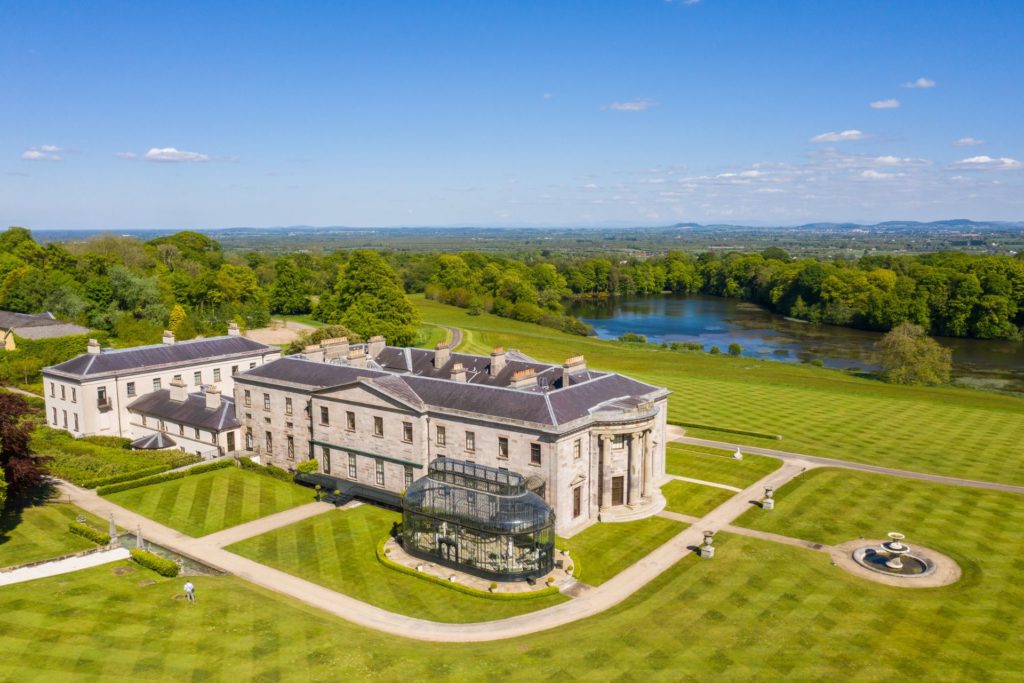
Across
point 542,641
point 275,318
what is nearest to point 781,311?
point 275,318

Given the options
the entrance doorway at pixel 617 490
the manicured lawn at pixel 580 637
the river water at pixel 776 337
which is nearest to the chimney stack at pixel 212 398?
the manicured lawn at pixel 580 637

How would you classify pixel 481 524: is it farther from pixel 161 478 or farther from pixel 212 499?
pixel 161 478

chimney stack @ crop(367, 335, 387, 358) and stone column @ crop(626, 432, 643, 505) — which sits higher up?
chimney stack @ crop(367, 335, 387, 358)

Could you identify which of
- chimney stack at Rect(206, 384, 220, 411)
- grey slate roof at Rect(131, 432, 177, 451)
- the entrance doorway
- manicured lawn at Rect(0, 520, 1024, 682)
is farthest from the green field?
grey slate roof at Rect(131, 432, 177, 451)

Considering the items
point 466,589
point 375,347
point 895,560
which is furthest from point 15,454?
point 895,560

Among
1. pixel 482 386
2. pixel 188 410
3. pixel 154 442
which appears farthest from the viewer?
pixel 188 410

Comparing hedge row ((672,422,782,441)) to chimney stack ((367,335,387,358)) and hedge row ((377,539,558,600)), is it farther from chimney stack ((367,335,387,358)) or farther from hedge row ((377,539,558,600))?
hedge row ((377,539,558,600))

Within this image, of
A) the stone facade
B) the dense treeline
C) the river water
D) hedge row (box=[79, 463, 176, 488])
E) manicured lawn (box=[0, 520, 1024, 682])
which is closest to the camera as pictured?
manicured lawn (box=[0, 520, 1024, 682])

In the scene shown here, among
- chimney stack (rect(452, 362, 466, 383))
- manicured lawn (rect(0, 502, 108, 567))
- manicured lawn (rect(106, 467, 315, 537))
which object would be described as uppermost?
chimney stack (rect(452, 362, 466, 383))

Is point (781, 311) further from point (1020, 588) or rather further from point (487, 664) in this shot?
point (487, 664)
